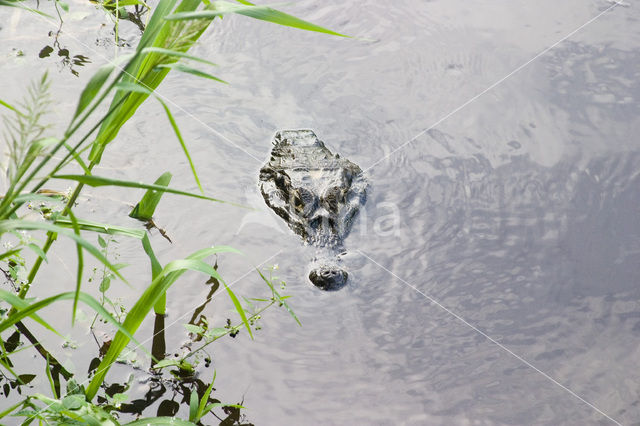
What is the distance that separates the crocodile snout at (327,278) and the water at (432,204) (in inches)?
2.1

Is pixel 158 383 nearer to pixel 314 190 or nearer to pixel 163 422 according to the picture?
pixel 163 422

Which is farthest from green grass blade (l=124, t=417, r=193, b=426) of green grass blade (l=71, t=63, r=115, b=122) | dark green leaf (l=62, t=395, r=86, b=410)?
green grass blade (l=71, t=63, r=115, b=122)

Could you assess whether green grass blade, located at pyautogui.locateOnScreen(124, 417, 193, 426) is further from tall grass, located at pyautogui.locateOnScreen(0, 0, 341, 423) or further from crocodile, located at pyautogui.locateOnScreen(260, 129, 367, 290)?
crocodile, located at pyautogui.locateOnScreen(260, 129, 367, 290)

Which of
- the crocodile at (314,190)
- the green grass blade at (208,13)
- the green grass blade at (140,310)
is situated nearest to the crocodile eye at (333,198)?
the crocodile at (314,190)

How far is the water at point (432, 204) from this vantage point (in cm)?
341

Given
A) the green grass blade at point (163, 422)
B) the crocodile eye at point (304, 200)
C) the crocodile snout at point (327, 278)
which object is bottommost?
the crocodile snout at point (327, 278)

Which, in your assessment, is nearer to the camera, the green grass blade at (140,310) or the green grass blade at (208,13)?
the green grass blade at (208,13)

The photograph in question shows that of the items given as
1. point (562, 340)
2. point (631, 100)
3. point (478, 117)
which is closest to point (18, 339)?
point (562, 340)

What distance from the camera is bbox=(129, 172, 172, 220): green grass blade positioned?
3.55 meters

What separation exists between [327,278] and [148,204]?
1.08 meters

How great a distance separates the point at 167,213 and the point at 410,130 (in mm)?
1931

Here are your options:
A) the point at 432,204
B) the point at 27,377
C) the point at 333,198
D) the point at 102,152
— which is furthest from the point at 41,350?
the point at 432,204

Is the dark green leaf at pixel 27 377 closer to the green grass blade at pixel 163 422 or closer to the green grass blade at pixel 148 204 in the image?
the green grass blade at pixel 163 422

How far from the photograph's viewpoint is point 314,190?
4.60 m
